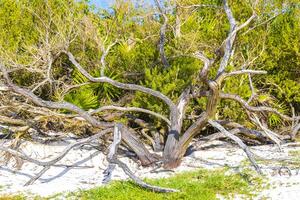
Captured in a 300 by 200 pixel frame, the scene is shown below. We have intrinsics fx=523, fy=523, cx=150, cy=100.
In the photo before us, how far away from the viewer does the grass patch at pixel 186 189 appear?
8102 millimetres

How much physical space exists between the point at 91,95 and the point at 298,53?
5.62m

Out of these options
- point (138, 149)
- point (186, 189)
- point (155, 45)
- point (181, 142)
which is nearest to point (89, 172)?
point (138, 149)

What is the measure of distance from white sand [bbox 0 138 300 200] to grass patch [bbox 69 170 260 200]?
0.44 metres

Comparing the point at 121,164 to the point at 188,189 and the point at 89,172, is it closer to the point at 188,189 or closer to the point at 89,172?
the point at 188,189

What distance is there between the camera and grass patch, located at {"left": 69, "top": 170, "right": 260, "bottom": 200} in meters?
8.10

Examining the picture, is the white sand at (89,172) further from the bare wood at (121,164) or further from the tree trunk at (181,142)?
the bare wood at (121,164)

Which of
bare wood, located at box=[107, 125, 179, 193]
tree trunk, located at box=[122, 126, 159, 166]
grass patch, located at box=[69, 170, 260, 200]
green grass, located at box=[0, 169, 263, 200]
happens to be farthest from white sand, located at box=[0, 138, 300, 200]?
bare wood, located at box=[107, 125, 179, 193]

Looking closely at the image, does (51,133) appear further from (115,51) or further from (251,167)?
(251,167)

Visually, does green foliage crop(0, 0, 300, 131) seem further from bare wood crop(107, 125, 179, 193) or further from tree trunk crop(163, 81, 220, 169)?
bare wood crop(107, 125, 179, 193)

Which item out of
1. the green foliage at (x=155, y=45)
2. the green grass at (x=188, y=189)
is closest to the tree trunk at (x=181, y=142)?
the green grass at (x=188, y=189)

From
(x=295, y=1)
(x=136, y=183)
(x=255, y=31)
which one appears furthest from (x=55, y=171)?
(x=295, y=1)

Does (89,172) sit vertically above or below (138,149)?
below

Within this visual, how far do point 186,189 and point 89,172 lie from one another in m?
2.43

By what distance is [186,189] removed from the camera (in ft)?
27.5
